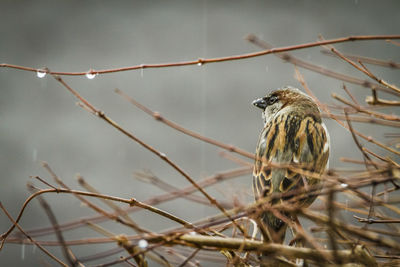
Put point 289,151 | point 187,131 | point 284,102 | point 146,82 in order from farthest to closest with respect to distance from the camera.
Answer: point 146,82 → point 284,102 → point 289,151 → point 187,131

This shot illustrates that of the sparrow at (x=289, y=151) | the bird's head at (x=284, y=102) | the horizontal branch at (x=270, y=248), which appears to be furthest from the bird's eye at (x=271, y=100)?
the horizontal branch at (x=270, y=248)

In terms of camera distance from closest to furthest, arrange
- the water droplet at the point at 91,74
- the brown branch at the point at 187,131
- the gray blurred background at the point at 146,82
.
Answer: the brown branch at the point at 187,131 < the water droplet at the point at 91,74 < the gray blurred background at the point at 146,82

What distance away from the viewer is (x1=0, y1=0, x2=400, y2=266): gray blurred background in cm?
594

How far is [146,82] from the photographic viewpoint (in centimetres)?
702

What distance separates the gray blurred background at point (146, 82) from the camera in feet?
19.5

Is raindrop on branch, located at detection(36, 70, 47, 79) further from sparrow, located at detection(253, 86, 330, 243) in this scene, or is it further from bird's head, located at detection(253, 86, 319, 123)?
bird's head, located at detection(253, 86, 319, 123)

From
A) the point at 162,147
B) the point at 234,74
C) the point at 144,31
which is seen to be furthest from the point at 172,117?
the point at 144,31

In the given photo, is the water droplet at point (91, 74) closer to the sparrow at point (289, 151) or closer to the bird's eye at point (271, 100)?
the sparrow at point (289, 151)

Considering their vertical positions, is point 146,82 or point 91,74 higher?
point 146,82

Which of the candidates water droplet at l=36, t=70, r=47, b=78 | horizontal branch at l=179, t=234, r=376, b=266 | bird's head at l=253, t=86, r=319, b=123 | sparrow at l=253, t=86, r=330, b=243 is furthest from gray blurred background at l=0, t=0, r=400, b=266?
horizontal branch at l=179, t=234, r=376, b=266

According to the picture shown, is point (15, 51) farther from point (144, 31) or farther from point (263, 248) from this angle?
point (263, 248)

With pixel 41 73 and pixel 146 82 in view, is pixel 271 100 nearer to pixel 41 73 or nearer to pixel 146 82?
pixel 41 73

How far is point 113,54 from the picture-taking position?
7.27 m

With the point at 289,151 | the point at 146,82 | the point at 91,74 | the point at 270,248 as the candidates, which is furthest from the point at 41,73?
the point at 146,82
